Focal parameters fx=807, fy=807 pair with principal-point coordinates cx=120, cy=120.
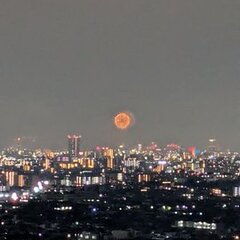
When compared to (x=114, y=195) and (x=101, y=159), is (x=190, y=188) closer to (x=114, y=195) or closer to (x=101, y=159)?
(x=114, y=195)

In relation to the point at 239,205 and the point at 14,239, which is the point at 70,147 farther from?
the point at 14,239

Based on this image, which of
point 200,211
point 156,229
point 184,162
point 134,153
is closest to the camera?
point 156,229

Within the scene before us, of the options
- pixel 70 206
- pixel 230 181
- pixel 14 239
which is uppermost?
pixel 230 181

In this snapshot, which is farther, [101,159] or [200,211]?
[101,159]

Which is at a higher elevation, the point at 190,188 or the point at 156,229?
the point at 190,188

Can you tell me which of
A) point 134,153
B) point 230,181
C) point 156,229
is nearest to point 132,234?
point 156,229

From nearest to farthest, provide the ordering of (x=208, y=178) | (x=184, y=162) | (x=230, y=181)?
(x=230, y=181) → (x=208, y=178) → (x=184, y=162)
